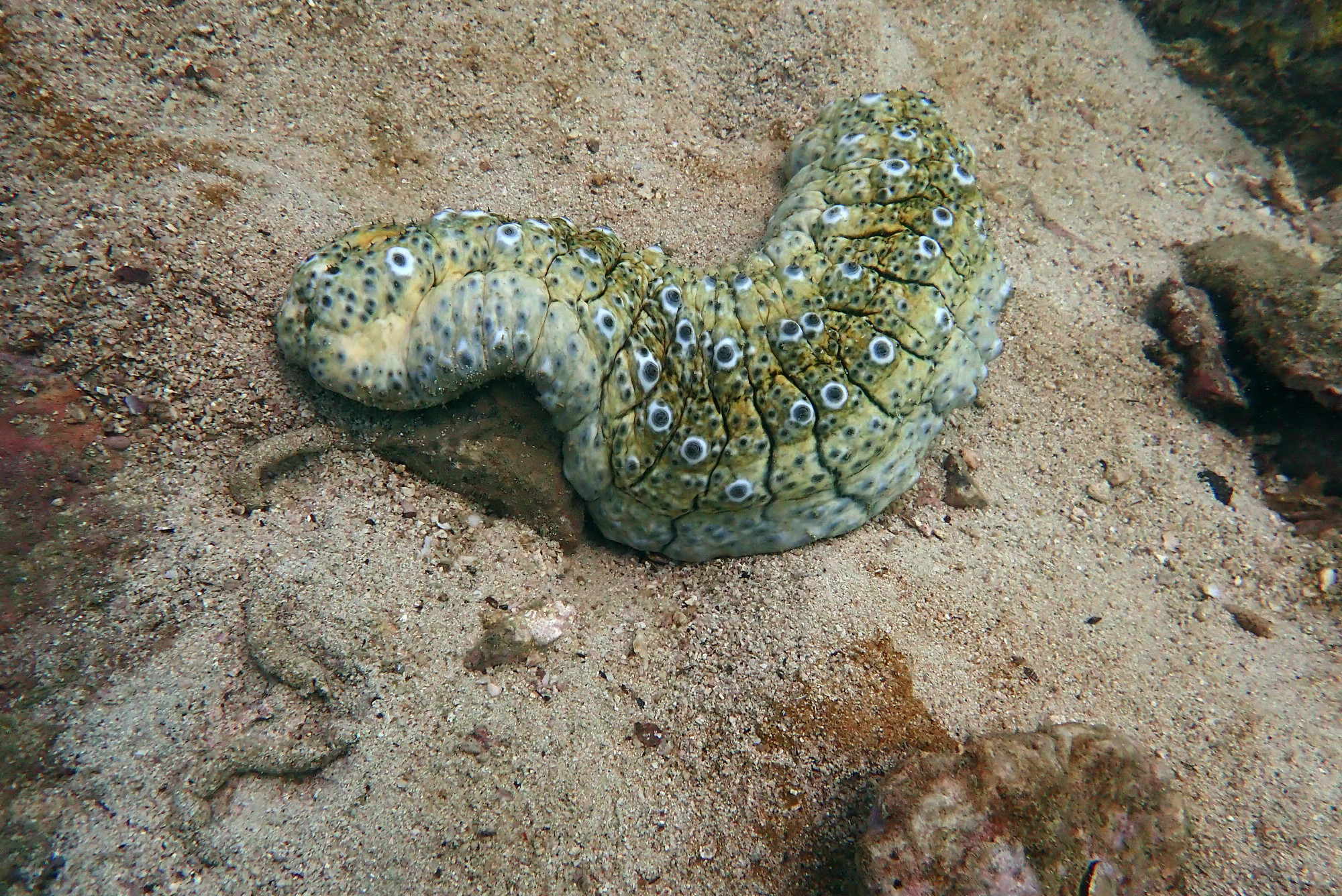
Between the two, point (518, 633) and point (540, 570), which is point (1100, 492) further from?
point (518, 633)

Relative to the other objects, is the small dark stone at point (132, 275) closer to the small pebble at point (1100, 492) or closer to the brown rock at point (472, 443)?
the brown rock at point (472, 443)

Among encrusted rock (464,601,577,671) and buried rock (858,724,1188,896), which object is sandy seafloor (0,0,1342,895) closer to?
encrusted rock (464,601,577,671)

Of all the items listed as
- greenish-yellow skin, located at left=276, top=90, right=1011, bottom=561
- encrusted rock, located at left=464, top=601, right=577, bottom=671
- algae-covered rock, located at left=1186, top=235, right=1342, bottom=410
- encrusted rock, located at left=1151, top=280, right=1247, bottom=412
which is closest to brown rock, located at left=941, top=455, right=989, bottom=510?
greenish-yellow skin, located at left=276, top=90, right=1011, bottom=561

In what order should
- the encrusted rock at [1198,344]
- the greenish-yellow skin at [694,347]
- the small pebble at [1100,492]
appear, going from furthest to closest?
the encrusted rock at [1198,344] → the small pebble at [1100,492] → the greenish-yellow skin at [694,347]

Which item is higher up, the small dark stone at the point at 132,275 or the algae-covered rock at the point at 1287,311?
the algae-covered rock at the point at 1287,311

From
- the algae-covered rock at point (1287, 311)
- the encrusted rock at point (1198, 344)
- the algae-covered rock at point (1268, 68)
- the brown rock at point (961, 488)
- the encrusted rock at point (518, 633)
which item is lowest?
the encrusted rock at point (518, 633)

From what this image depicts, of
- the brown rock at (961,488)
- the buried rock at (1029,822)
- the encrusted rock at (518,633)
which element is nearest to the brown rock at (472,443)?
the encrusted rock at (518,633)

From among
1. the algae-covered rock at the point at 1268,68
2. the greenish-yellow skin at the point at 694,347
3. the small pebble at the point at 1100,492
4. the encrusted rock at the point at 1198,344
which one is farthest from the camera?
the algae-covered rock at the point at 1268,68
